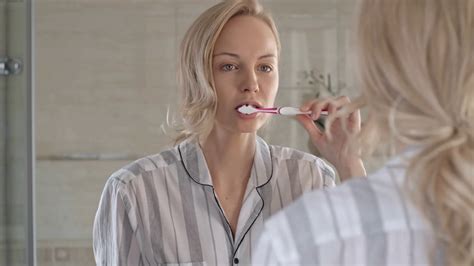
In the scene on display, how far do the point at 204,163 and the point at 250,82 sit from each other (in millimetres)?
135

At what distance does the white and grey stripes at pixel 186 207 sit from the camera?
1194 mm

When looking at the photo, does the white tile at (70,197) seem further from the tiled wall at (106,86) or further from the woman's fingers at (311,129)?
the woman's fingers at (311,129)

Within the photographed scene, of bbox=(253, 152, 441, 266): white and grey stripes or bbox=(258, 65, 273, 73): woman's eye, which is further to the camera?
bbox=(258, 65, 273, 73): woman's eye

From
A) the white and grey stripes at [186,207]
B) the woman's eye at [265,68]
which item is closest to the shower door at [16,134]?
the white and grey stripes at [186,207]

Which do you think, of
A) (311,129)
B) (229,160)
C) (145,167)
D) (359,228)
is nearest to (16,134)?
(145,167)

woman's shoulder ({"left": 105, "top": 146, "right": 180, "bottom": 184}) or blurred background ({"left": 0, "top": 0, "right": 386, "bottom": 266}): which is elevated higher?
blurred background ({"left": 0, "top": 0, "right": 386, "bottom": 266})

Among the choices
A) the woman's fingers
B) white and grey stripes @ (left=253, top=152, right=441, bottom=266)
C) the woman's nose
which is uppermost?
the woman's nose

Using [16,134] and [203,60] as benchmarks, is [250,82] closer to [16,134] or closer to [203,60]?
[203,60]

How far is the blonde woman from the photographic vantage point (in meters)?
0.60

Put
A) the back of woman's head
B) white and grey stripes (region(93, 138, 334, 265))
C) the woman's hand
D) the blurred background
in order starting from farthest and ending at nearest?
the blurred background, white and grey stripes (region(93, 138, 334, 265)), the woman's hand, the back of woman's head

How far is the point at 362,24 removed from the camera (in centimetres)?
63

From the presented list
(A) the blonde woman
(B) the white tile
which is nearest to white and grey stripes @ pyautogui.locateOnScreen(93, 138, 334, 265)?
(B) the white tile

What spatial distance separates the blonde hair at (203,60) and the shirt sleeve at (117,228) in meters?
0.14

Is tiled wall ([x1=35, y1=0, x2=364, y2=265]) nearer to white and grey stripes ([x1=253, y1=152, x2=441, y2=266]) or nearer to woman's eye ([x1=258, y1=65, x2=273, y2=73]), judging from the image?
woman's eye ([x1=258, y1=65, x2=273, y2=73])
